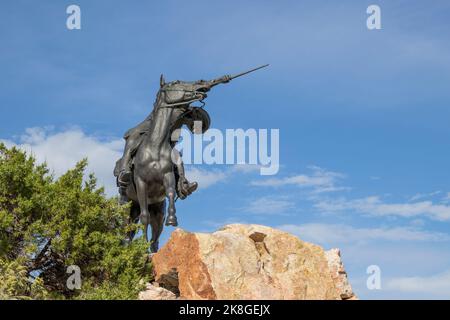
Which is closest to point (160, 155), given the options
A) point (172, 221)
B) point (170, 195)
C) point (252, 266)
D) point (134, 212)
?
point (170, 195)

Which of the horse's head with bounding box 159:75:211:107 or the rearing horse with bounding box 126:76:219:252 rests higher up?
the horse's head with bounding box 159:75:211:107

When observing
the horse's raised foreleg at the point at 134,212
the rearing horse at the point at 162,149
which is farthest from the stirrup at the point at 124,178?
the horse's raised foreleg at the point at 134,212

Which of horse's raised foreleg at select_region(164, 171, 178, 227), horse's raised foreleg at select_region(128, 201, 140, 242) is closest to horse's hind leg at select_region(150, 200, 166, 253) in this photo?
horse's raised foreleg at select_region(128, 201, 140, 242)

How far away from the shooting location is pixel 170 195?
16.4 metres

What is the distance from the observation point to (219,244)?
38.6 feet

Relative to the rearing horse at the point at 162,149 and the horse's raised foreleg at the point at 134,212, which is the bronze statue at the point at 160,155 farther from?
the horse's raised foreleg at the point at 134,212

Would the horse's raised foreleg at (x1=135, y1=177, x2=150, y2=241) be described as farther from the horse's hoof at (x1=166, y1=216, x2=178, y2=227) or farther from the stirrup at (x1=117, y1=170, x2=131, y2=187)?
the horse's hoof at (x1=166, y1=216, x2=178, y2=227)

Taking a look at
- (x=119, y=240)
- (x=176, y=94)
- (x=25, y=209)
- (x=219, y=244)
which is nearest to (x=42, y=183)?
(x=25, y=209)

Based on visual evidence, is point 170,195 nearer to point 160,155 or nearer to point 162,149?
point 160,155

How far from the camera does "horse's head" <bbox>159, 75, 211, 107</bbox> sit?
17.3m

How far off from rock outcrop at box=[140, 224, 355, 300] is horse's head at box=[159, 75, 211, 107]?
5.25 m

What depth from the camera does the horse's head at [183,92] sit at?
17.3 m

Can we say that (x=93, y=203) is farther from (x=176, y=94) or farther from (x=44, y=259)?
(x=176, y=94)

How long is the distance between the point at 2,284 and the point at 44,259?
1.86 meters
